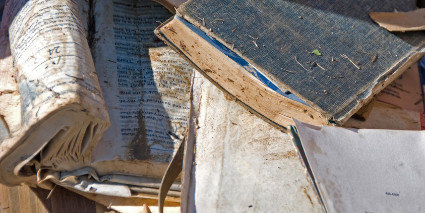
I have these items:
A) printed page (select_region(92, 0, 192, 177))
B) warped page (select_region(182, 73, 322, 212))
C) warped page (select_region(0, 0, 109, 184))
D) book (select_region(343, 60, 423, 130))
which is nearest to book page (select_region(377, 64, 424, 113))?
book (select_region(343, 60, 423, 130))

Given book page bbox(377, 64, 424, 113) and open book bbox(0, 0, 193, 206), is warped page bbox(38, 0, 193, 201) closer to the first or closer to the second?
open book bbox(0, 0, 193, 206)

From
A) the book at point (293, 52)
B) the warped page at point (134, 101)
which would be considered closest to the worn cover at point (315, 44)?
the book at point (293, 52)

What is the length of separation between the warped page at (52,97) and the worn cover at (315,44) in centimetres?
25

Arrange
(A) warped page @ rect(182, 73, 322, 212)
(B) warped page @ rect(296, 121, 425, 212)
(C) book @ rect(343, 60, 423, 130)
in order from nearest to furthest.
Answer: (B) warped page @ rect(296, 121, 425, 212) < (A) warped page @ rect(182, 73, 322, 212) < (C) book @ rect(343, 60, 423, 130)

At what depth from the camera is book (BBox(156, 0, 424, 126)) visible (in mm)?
904

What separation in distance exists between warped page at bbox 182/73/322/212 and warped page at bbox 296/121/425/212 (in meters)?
0.10

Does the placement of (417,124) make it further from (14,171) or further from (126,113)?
(14,171)

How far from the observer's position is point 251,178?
2.91ft

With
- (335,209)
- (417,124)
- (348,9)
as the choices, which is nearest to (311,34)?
(348,9)

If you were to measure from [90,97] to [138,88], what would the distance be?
8.9 inches

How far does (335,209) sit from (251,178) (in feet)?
0.65

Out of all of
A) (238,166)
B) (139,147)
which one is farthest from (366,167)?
(139,147)

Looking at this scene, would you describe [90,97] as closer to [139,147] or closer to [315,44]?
[139,147]

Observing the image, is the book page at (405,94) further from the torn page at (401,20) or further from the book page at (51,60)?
the book page at (51,60)
